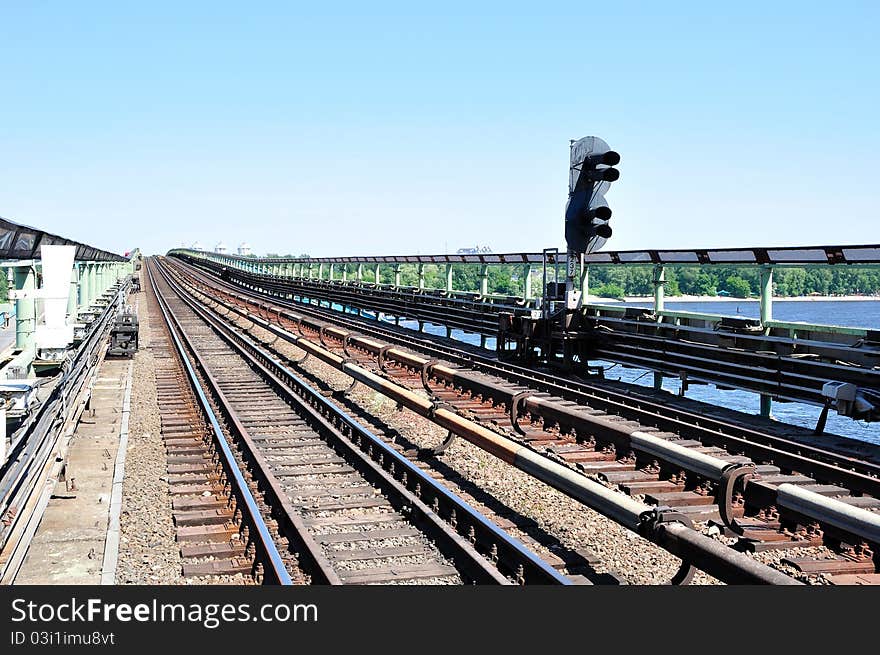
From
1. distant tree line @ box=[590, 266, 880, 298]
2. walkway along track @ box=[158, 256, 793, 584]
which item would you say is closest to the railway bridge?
walkway along track @ box=[158, 256, 793, 584]

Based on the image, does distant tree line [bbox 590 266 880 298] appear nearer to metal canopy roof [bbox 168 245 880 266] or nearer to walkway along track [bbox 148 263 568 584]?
metal canopy roof [bbox 168 245 880 266]

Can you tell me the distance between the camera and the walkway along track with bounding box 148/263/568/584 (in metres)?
7.75

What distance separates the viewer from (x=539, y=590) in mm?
5359

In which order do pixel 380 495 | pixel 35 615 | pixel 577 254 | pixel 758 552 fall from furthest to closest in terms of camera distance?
pixel 577 254, pixel 380 495, pixel 758 552, pixel 35 615

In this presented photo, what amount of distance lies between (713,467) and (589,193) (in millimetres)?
11613

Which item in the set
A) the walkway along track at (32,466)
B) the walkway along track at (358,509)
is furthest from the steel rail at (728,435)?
the walkway along track at (32,466)

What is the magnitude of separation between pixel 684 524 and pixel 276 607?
10.7 feet

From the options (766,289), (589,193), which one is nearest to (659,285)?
(589,193)

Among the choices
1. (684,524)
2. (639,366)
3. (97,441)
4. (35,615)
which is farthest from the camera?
(639,366)

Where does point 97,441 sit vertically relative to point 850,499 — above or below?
below

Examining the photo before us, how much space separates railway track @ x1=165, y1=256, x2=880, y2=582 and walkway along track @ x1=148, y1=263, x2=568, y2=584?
181cm

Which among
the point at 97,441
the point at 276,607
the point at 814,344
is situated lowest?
the point at 97,441

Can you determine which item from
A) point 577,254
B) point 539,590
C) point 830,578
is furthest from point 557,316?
point 539,590

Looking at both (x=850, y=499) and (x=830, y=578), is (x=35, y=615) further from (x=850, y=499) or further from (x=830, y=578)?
(x=850, y=499)
